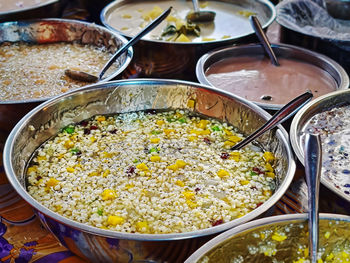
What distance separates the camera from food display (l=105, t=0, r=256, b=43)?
2.35m

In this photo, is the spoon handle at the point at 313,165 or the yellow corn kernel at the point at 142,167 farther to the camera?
the yellow corn kernel at the point at 142,167

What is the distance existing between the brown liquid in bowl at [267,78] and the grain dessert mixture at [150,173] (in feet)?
1.13

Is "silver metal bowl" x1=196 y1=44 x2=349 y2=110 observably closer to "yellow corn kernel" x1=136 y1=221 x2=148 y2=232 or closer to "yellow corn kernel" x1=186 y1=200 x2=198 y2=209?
"yellow corn kernel" x1=186 y1=200 x2=198 y2=209

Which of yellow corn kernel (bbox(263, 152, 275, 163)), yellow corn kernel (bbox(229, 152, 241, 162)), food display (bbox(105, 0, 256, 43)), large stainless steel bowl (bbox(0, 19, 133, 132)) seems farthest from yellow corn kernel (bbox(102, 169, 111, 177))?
food display (bbox(105, 0, 256, 43))

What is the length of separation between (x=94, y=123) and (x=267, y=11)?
4.81 ft

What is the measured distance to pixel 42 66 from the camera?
204 centimetres

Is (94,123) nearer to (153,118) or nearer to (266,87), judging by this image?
(153,118)

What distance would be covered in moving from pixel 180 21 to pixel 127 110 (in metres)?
1.04

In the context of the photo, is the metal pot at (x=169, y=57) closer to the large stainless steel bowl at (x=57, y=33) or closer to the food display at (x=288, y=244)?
the large stainless steel bowl at (x=57, y=33)

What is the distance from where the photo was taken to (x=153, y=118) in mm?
1625

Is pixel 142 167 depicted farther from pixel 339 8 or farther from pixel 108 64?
pixel 339 8

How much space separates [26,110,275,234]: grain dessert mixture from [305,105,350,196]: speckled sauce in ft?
0.60

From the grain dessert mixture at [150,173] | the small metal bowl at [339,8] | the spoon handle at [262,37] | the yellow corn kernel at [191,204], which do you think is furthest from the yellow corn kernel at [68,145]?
the small metal bowl at [339,8]

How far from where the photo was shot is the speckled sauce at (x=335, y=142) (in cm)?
128
